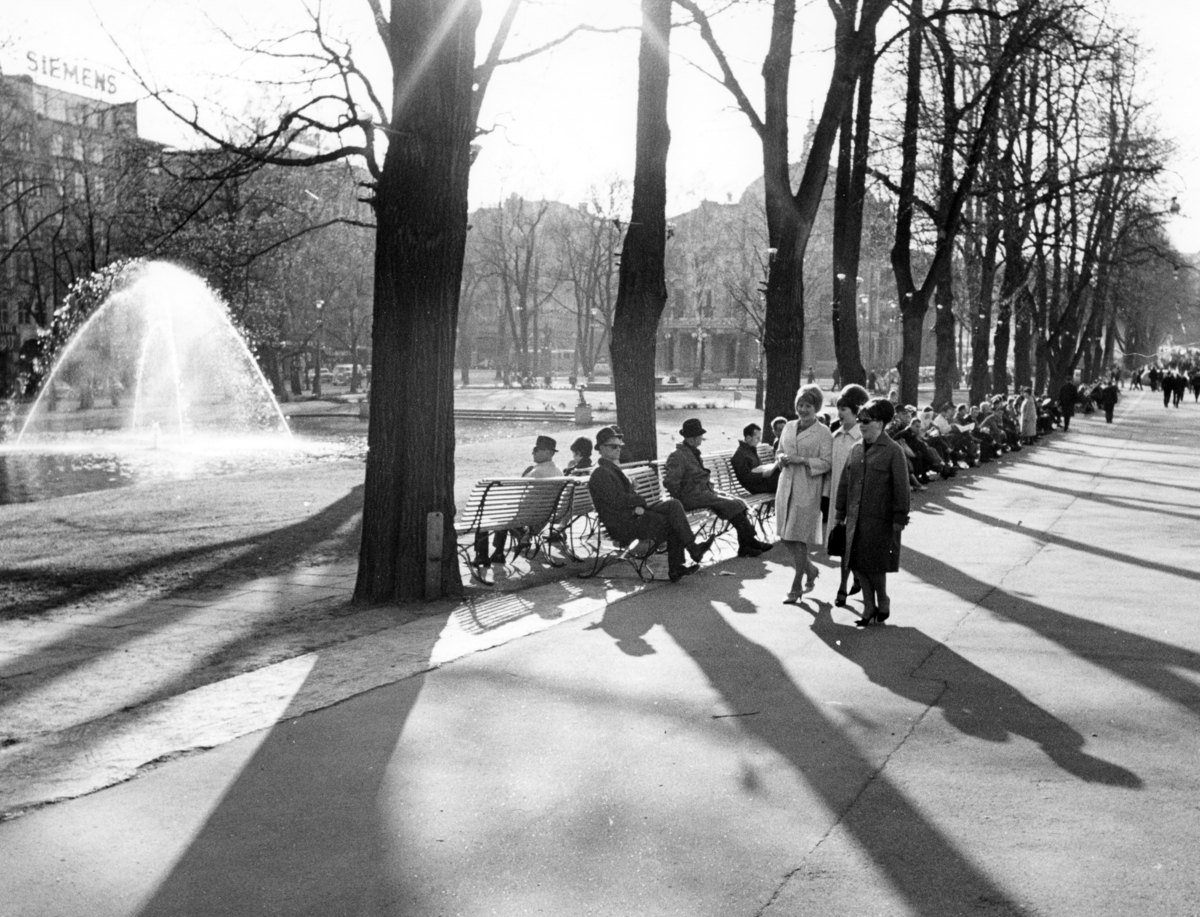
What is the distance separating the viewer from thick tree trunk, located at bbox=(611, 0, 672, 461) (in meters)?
17.8

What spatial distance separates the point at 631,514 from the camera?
1247 cm

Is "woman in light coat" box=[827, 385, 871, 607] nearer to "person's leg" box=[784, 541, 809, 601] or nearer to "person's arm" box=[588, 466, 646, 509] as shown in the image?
"person's leg" box=[784, 541, 809, 601]

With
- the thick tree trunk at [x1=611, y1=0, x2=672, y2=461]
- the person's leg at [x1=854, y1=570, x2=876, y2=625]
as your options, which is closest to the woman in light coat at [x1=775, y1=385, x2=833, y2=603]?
the person's leg at [x1=854, y1=570, x2=876, y2=625]

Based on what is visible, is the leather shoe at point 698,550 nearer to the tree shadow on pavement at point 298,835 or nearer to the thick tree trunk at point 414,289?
the thick tree trunk at point 414,289

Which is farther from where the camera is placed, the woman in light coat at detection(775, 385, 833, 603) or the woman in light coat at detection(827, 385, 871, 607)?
the woman in light coat at detection(775, 385, 833, 603)

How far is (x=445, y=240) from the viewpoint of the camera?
1127 centimetres

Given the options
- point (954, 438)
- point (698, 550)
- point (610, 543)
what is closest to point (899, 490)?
point (698, 550)

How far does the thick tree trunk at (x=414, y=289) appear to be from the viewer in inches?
438

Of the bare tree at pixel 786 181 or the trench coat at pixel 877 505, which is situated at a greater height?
the bare tree at pixel 786 181

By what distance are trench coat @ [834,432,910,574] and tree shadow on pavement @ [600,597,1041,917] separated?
1.13m

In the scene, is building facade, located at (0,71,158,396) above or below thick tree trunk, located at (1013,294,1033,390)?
above

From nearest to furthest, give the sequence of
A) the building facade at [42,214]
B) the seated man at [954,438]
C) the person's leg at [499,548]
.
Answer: the person's leg at [499,548]
the seated man at [954,438]
the building facade at [42,214]

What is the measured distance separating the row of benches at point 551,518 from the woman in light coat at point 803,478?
1480 millimetres

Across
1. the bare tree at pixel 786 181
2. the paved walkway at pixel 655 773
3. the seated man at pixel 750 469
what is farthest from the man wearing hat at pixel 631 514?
the bare tree at pixel 786 181
